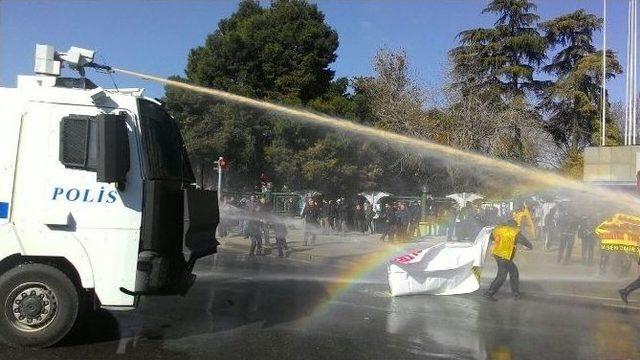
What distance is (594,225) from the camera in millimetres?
16141

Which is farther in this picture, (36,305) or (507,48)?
(507,48)

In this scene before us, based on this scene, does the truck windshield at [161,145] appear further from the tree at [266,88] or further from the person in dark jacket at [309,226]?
the tree at [266,88]

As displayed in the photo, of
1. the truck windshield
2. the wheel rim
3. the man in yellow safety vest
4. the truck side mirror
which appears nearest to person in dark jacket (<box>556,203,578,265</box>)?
the man in yellow safety vest

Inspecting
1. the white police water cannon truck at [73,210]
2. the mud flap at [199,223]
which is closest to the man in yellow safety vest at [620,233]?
the mud flap at [199,223]

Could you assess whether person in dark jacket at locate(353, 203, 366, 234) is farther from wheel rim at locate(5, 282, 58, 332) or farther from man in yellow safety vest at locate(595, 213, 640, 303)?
wheel rim at locate(5, 282, 58, 332)

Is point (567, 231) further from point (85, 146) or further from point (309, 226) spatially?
point (85, 146)

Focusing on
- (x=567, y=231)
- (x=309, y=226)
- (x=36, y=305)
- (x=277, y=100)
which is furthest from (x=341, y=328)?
(x=277, y=100)

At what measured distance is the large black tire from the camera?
596 cm

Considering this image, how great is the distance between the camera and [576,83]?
3756cm

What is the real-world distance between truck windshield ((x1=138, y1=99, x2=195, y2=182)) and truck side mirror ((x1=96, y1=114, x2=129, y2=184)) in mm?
356

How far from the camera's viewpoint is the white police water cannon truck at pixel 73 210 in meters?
5.91

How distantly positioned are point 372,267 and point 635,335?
769 cm

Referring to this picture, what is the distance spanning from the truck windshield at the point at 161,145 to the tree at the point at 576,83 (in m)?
33.3

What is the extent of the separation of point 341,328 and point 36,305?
360 centimetres
